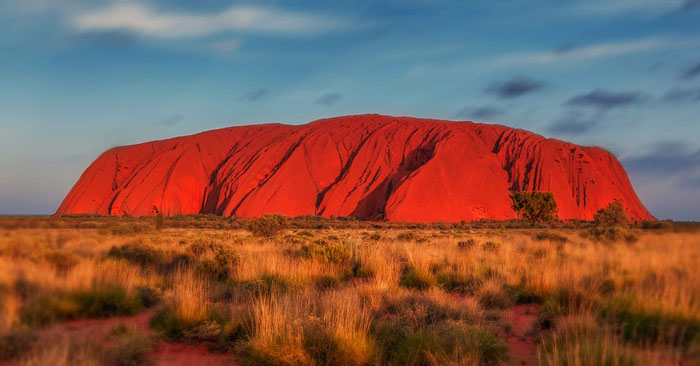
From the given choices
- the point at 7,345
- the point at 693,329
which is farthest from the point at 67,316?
the point at 693,329

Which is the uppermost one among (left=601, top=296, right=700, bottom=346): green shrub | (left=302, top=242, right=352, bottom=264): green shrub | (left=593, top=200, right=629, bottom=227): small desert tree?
(left=593, top=200, right=629, bottom=227): small desert tree

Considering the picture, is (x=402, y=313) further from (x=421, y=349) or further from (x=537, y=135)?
(x=537, y=135)

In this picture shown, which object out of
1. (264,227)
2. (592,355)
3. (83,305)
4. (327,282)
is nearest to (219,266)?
(327,282)

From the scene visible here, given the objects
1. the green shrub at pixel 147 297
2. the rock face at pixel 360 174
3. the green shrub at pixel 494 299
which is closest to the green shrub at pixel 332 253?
the green shrub at pixel 147 297

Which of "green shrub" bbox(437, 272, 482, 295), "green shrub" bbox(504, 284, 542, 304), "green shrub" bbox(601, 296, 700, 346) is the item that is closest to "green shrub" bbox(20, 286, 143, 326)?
"green shrub" bbox(437, 272, 482, 295)

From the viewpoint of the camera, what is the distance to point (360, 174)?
168ft

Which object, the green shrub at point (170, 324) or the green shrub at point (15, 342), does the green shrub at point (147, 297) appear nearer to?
the green shrub at point (170, 324)

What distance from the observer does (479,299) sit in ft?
21.6

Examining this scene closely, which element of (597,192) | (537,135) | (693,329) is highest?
(537,135)

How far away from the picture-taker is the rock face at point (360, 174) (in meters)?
47.6

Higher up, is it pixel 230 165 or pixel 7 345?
pixel 230 165

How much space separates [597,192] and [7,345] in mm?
57857

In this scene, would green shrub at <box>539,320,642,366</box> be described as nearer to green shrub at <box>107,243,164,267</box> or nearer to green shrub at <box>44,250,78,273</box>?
green shrub at <box>44,250,78,273</box>

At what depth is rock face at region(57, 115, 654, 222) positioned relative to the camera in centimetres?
4762
